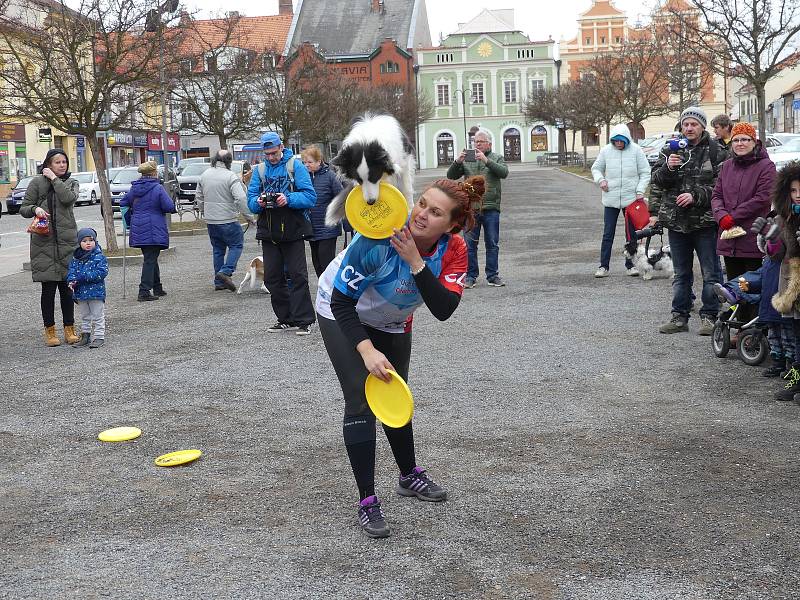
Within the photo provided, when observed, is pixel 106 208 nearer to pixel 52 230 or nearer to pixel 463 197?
pixel 52 230

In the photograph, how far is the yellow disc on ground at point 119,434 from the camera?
6305 mm

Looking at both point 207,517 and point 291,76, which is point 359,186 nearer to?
point 207,517

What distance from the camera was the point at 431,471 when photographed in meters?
5.48

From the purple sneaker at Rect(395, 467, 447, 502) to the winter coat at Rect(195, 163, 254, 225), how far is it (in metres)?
9.26

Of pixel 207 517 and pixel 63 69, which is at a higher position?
pixel 63 69

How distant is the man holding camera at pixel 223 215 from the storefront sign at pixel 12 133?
37.8 meters

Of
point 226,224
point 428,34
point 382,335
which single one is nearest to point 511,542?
point 382,335

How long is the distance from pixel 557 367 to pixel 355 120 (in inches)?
165

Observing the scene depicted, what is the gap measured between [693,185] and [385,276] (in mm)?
5553

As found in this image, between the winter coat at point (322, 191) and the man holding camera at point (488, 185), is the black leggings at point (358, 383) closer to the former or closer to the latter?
the winter coat at point (322, 191)

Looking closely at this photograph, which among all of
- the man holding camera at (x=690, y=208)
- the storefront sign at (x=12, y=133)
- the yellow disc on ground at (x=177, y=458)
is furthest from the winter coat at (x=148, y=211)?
the storefront sign at (x=12, y=133)

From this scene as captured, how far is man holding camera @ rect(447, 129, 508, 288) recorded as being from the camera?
41.1 feet

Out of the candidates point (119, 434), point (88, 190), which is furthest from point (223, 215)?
point (88, 190)

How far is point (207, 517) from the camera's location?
485 centimetres
